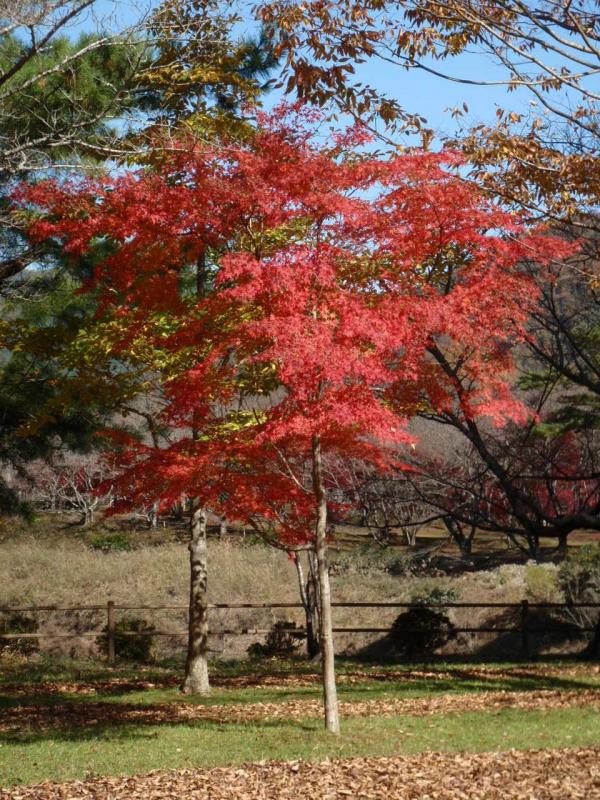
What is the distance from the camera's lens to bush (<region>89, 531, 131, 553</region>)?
103 ft

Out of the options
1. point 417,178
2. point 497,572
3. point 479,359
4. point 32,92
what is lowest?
point 497,572

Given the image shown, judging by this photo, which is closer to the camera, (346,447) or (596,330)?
(346,447)

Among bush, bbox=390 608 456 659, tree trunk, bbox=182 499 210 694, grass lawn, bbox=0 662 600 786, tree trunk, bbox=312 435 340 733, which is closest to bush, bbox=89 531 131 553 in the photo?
bush, bbox=390 608 456 659

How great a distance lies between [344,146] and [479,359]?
10.1 feet

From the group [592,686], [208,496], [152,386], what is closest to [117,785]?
[208,496]

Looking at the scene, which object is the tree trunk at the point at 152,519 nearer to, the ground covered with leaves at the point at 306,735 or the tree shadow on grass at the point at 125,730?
the ground covered with leaves at the point at 306,735

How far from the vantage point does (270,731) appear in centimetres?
1005

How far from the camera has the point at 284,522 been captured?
408 inches

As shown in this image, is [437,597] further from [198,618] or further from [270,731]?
[270,731]

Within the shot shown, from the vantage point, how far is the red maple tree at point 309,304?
30.5 ft

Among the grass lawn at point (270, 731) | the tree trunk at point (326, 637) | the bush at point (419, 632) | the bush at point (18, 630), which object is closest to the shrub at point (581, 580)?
the bush at point (419, 632)

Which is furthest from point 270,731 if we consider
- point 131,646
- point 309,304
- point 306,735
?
point 131,646

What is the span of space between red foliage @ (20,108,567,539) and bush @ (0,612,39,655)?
33.3 feet

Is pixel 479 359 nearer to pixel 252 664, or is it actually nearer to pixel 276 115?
pixel 276 115
